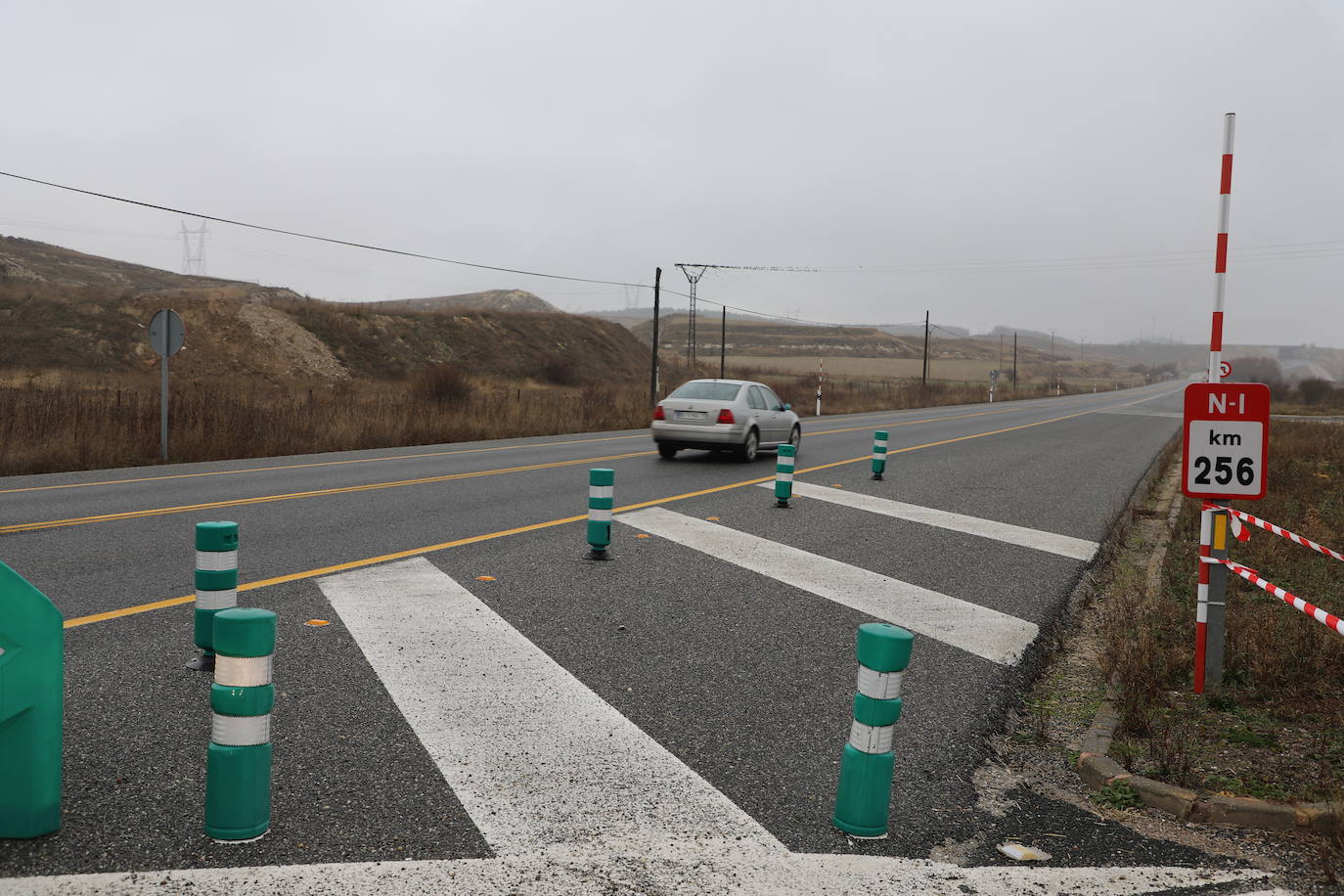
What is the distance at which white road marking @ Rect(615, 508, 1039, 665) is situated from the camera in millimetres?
6816

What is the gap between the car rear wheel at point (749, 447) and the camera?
59.2 feet

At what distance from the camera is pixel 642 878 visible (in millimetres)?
3424

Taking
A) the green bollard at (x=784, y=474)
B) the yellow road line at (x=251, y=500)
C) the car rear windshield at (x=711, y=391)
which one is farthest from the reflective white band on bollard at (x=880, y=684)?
the car rear windshield at (x=711, y=391)

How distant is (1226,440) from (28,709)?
551cm

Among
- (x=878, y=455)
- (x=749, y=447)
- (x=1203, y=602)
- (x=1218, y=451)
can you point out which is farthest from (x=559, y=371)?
(x=1218, y=451)

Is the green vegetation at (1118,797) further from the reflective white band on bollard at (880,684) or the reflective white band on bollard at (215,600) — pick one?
the reflective white band on bollard at (215,600)

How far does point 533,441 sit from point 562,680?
1767cm

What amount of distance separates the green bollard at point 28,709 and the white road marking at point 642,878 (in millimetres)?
333

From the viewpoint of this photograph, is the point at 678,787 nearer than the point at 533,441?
Yes

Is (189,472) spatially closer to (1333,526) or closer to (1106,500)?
(1106,500)

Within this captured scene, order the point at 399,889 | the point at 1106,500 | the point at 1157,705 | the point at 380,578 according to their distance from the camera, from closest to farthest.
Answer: the point at 399,889
the point at 1157,705
the point at 380,578
the point at 1106,500

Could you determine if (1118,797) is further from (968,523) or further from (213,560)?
(968,523)

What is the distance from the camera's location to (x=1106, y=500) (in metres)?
14.5

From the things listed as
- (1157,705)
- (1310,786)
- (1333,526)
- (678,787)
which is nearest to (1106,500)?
(1333,526)
